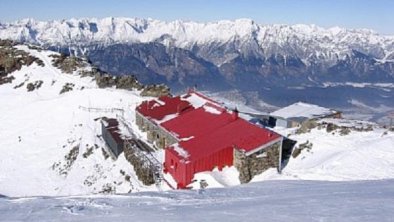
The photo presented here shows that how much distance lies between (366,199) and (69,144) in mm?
42422

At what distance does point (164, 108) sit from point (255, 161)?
1643 cm

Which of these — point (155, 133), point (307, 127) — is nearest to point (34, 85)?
point (155, 133)

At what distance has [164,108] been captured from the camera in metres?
49.7

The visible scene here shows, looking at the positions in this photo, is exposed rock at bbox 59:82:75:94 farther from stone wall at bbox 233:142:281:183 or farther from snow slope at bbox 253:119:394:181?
stone wall at bbox 233:142:281:183

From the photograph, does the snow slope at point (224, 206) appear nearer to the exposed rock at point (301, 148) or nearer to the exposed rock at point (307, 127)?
the exposed rock at point (301, 148)

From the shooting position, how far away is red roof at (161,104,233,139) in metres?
40.6

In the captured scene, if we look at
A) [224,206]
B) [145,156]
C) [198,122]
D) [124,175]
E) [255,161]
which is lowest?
[224,206]

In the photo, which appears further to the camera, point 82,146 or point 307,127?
point 82,146

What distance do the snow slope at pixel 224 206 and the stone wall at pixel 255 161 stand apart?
1456cm

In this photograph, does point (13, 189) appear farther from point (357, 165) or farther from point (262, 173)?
point (357, 165)

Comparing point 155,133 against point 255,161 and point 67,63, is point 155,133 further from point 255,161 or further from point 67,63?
point 67,63

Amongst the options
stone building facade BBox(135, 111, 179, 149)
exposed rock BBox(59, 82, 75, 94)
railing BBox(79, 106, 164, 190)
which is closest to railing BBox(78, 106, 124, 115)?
railing BBox(79, 106, 164, 190)

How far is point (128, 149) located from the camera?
145ft

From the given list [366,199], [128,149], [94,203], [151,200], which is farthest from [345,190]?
[128,149]
